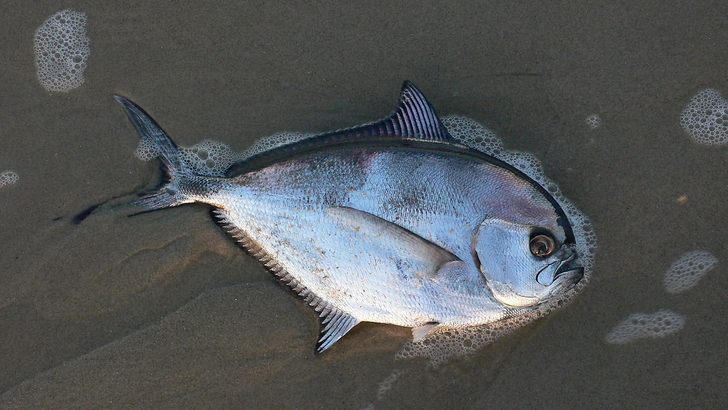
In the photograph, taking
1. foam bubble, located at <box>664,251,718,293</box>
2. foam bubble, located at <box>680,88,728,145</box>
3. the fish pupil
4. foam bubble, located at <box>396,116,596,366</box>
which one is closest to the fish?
the fish pupil

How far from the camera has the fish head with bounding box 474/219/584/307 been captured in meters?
2.75

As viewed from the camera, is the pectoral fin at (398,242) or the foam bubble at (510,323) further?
the foam bubble at (510,323)

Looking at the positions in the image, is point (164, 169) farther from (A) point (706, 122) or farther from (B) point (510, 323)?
(A) point (706, 122)

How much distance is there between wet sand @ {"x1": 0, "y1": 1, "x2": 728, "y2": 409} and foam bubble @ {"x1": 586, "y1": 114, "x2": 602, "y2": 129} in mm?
40

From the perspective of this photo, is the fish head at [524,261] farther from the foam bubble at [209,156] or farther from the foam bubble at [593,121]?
the foam bubble at [209,156]

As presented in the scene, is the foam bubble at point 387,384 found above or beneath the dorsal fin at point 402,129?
beneath

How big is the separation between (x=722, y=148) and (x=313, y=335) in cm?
299

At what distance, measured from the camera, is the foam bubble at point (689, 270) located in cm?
321

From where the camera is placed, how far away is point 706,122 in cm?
332

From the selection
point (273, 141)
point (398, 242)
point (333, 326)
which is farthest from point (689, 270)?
point (273, 141)

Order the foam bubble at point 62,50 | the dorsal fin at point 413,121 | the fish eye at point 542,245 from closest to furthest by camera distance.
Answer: the fish eye at point 542,245 → the dorsal fin at point 413,121 → the foam bubble at point 62,50

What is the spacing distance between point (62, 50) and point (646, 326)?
4.38 meters

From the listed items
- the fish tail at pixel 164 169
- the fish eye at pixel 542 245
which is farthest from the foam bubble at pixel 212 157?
the fish eye at pixel 542 245

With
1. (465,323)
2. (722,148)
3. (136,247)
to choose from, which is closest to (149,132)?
(136,247)
